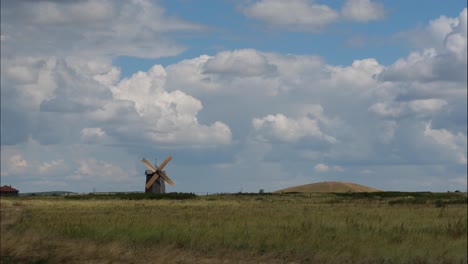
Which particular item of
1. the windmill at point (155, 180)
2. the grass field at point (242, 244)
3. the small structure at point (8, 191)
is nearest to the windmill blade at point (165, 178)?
the windmill at point (155, 180)

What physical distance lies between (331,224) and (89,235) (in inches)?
410

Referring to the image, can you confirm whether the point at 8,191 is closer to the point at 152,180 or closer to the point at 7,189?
the point at 7,189

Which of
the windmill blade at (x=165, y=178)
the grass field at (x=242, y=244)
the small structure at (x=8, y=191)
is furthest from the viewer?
the small structure at (x=8, y=191)

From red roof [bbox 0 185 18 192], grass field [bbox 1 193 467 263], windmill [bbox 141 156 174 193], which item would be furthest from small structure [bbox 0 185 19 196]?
grass field [bbox 1 193 467 263]

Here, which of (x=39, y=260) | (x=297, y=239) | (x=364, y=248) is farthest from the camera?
(x=297, y=239)

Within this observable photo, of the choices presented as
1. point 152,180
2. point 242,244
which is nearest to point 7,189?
point 152,180

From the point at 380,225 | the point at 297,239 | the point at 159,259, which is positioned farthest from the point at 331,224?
the point at 159,259

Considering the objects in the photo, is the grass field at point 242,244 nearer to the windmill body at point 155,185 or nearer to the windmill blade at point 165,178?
the windmill body at point 155,185

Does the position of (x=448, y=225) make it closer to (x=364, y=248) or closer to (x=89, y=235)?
(x=364, y=248)

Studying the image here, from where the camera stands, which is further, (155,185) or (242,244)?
(155,185)

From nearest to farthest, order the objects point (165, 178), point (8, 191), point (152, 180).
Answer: point (152, 180) → point (165, 178) → point (8, 191)

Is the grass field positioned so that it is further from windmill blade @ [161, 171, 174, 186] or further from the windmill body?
windmill blade @ [161, 171, 174, 186]

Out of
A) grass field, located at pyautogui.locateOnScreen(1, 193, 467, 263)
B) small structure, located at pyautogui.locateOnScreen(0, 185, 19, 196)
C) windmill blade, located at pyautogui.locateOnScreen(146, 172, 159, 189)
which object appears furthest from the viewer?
small structure, located at pyautogui.locateOnScreen(0, 185, 19, 196)

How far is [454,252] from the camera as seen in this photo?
20797 mm
